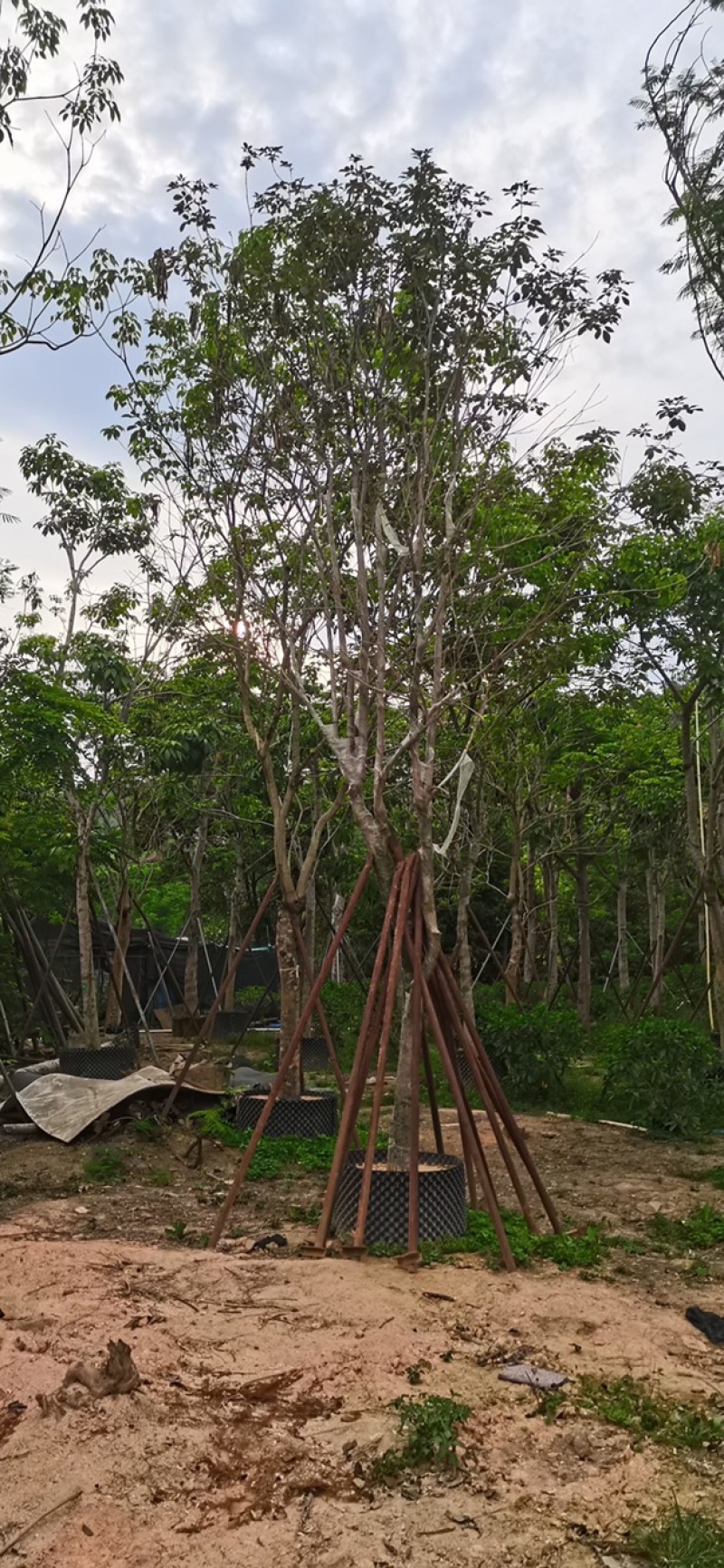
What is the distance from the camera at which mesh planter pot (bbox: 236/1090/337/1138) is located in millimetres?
11672

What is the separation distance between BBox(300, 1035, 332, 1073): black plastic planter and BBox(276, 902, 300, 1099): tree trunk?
5.43 m

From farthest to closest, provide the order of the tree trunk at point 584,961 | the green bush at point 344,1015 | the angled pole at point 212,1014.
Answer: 1. the tree trunk at point 584,961
2. the green bush at point 344,1015
3. the angled pole at point 212,1014

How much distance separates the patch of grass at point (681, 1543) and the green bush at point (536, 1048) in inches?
422

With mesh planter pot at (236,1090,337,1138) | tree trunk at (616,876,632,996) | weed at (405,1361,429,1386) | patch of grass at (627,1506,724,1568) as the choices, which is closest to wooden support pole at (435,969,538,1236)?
weed at (405,1361,429,1386)

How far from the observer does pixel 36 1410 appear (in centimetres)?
476

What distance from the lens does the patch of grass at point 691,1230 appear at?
314 inches

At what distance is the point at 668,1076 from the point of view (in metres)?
12.5

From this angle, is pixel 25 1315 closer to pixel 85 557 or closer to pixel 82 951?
pixel 82 951

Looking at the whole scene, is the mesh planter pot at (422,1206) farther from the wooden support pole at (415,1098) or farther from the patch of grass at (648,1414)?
the patch of grass at (648,1414)

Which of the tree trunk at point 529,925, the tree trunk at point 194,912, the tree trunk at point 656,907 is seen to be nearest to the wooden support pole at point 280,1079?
the tree trunk at point 194,912

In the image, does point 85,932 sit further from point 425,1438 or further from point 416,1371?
point 425,1438

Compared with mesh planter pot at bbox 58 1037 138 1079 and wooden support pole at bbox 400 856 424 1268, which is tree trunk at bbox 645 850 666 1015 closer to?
mesh planter pot at bbox 58 1037 138 1079

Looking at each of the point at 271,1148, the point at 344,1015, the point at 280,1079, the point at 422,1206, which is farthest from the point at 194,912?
the point at 422,1206

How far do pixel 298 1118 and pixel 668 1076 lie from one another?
157 inches
